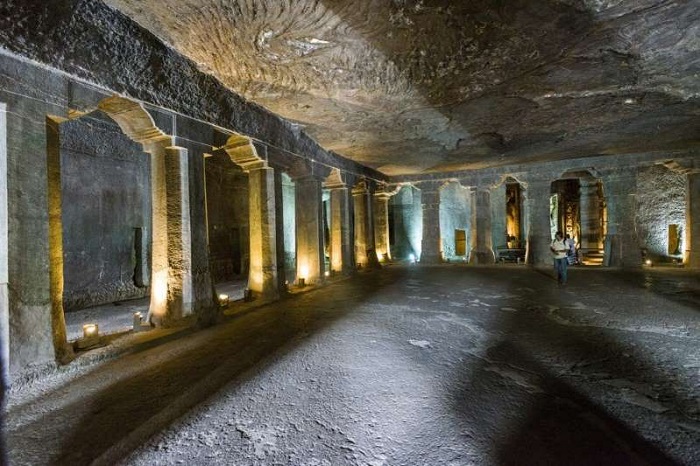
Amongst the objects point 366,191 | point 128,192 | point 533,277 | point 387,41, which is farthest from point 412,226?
point 387,41

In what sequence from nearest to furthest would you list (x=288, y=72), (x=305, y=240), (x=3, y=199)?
(x=3, y=199) → (x=288, y=72) → (x=305, y=240)

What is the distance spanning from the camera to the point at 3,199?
3.11m

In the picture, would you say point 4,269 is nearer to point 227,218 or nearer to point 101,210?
point 101,210

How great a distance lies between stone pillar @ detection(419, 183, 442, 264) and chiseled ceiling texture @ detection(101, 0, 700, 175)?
6.08m

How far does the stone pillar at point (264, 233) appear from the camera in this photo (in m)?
6.88

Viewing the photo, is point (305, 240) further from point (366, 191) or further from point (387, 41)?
point (387, 41)

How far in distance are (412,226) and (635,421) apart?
1677 cm

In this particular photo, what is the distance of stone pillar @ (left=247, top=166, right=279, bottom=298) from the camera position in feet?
22.6

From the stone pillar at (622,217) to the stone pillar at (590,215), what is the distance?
911 cm

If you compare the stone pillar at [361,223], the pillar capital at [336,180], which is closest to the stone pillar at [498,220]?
the stone pillar at [361,223]

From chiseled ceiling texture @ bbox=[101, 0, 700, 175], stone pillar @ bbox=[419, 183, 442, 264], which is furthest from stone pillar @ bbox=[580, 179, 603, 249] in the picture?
chiseled ceiling texture @ bbox=[101, 0, 700, 175]

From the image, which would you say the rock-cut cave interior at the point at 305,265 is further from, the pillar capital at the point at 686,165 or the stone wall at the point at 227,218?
the stone wall at the point at 227,218

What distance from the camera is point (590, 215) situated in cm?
1955

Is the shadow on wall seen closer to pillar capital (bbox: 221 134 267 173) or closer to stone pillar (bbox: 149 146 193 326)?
stone pillar (bbox: 149 146 193 326)
